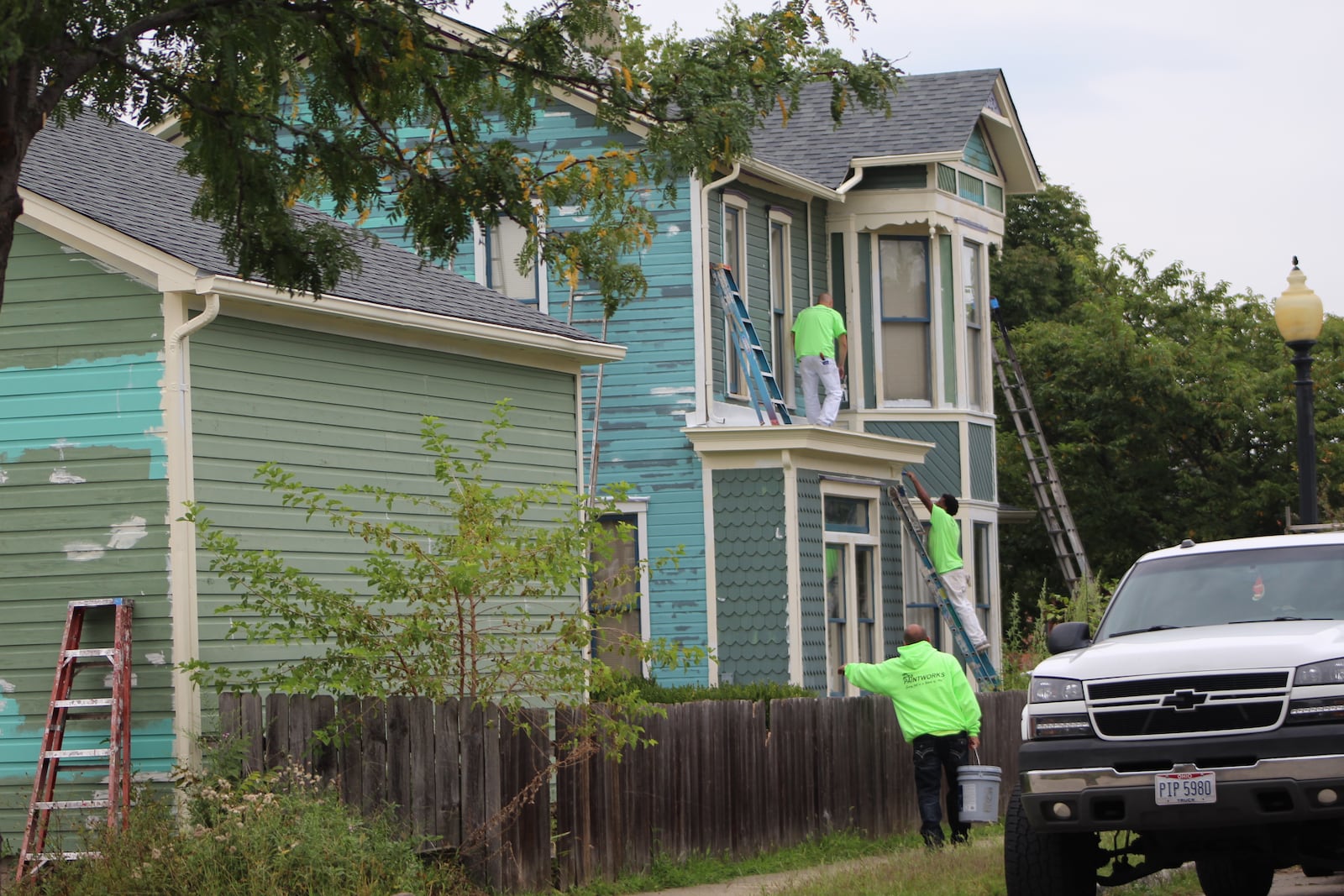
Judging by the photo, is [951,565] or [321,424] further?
[951,565]

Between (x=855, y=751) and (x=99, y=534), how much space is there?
21.9ft

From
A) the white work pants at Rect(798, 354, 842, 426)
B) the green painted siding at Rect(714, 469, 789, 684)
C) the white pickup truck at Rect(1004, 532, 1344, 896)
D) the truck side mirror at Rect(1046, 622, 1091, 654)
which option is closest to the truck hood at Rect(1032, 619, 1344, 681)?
the white pickup truck at Rect(1004, 532, 1344, 896)

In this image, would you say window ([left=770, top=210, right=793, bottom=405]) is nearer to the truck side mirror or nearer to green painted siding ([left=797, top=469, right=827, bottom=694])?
green painted siding ([left=797, top=469, right=827, bottom=694])

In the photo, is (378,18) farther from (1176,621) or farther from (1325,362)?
(1325,362)

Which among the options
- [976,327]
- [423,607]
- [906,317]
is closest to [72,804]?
[423,607]

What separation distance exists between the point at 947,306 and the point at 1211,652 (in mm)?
15326

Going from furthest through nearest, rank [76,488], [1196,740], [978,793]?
[978,793] → [76,488] → [1196,740]

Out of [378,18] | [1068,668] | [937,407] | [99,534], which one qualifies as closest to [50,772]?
[99,534]

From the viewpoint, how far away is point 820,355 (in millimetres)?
22125

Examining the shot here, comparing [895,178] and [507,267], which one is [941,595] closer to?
[895,178]

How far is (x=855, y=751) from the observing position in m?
16.1

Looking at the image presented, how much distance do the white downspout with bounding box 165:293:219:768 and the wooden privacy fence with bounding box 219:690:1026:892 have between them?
320 mm

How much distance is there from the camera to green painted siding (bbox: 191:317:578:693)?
1274 centimetres

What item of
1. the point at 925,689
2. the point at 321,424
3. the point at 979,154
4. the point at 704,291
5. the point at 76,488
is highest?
the point at 979,154
